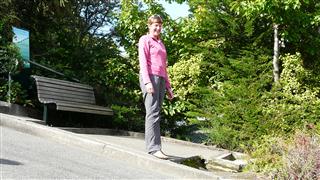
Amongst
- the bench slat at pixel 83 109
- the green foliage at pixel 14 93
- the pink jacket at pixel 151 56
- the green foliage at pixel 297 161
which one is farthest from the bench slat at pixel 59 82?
the green foliage at pixel 297 161

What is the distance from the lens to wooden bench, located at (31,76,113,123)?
29.9 ft

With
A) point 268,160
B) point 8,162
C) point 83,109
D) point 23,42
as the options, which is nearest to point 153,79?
point 268,160

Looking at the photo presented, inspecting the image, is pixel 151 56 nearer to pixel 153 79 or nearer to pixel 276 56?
pixel 153 79

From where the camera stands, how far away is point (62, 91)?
981cm

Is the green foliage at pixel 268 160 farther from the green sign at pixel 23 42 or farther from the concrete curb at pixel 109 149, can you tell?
the green sign at pixel 23 42

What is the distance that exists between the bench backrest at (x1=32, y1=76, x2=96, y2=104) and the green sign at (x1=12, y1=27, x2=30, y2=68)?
767 mm

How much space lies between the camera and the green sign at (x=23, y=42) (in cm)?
1005

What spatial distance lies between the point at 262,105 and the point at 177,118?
94.9 inches

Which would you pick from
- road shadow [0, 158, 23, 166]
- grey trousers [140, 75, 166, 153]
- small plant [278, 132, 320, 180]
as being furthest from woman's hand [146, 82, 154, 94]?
road shadow [0, 158, 23, 166]

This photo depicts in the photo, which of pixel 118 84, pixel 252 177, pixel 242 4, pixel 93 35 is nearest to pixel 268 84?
pixel 242 4

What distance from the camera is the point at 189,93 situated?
1085 cm

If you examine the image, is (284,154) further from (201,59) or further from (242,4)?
(201,59)

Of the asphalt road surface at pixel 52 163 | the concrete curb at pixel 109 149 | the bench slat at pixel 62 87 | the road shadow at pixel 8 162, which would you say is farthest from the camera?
the bench slat at pixel 62 87

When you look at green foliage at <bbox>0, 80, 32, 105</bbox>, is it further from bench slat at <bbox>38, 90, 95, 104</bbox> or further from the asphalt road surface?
the asphalt road surface
